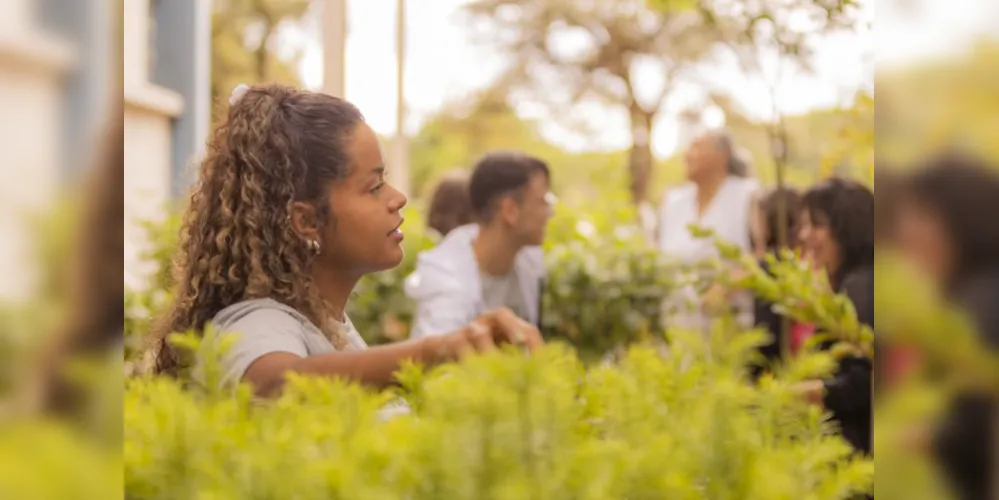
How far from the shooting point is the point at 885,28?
3.17 ft

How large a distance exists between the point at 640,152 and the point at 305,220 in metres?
21.0

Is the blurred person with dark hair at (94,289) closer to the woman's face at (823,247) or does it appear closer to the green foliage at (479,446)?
the green foliage at (479,446)

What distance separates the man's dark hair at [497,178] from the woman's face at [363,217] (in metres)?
2.64

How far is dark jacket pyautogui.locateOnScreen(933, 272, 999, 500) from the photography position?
85cm

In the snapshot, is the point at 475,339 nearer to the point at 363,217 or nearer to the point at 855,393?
the point at 363,217

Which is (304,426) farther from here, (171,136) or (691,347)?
(171,136)

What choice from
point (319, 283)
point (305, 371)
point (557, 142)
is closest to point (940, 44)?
point (305, 371)

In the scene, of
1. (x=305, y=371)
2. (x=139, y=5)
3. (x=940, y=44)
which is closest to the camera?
(x=940, y=44)

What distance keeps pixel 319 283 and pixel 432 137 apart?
92.6 feet

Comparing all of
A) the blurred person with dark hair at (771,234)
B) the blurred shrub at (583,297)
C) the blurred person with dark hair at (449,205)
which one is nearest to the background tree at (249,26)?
the blurred shrub at (583,297)

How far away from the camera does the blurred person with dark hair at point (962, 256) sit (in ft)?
2.80

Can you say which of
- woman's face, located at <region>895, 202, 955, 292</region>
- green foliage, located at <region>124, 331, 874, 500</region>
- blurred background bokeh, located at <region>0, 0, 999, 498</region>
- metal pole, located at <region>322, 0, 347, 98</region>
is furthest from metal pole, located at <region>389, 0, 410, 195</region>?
woman's face, located at <region>895, 202, 955, 292</region>

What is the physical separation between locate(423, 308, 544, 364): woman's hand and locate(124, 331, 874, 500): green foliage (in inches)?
9.7

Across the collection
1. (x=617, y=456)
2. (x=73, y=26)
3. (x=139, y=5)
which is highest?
(x=139, y=5)
